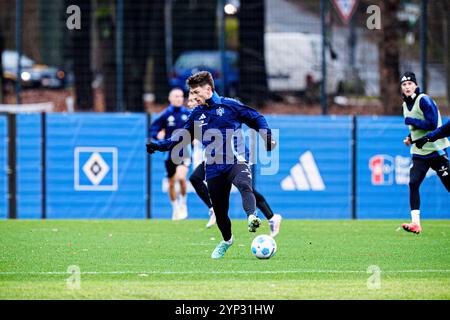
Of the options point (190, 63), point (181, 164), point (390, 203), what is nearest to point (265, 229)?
point (181, 164)

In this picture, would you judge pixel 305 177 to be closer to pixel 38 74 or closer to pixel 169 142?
pixel 169 142

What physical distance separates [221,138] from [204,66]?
1311 centimetres

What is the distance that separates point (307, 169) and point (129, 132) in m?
3.55

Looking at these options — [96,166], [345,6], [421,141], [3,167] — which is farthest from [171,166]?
[345,6]

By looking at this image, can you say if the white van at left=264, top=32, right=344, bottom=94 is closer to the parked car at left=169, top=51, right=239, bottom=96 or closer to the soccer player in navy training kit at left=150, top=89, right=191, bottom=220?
the parked car at left=169, top=51, right=239, bottom=96

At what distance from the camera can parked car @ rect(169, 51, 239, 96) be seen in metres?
22.1

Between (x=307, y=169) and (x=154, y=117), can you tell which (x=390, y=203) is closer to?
(x=307, y=169)

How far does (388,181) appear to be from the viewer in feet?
64.3

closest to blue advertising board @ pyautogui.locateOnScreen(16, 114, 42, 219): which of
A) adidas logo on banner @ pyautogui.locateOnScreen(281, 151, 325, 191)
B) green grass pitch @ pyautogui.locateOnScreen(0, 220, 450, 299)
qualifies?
green grass pitch @ pyautogui.locateOnScreen(0, 220, 450, 299)

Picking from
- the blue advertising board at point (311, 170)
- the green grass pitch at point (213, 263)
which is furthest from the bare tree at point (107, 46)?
the green grass pitch at point (213, 263)

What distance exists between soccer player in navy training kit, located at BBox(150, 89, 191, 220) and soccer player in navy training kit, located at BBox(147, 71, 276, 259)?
242 inches

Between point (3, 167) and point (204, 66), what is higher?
point (204, 66)

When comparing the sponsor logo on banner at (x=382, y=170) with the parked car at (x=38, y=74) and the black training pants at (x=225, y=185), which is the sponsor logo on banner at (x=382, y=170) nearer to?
the black training pants at (x=225, y=185)
